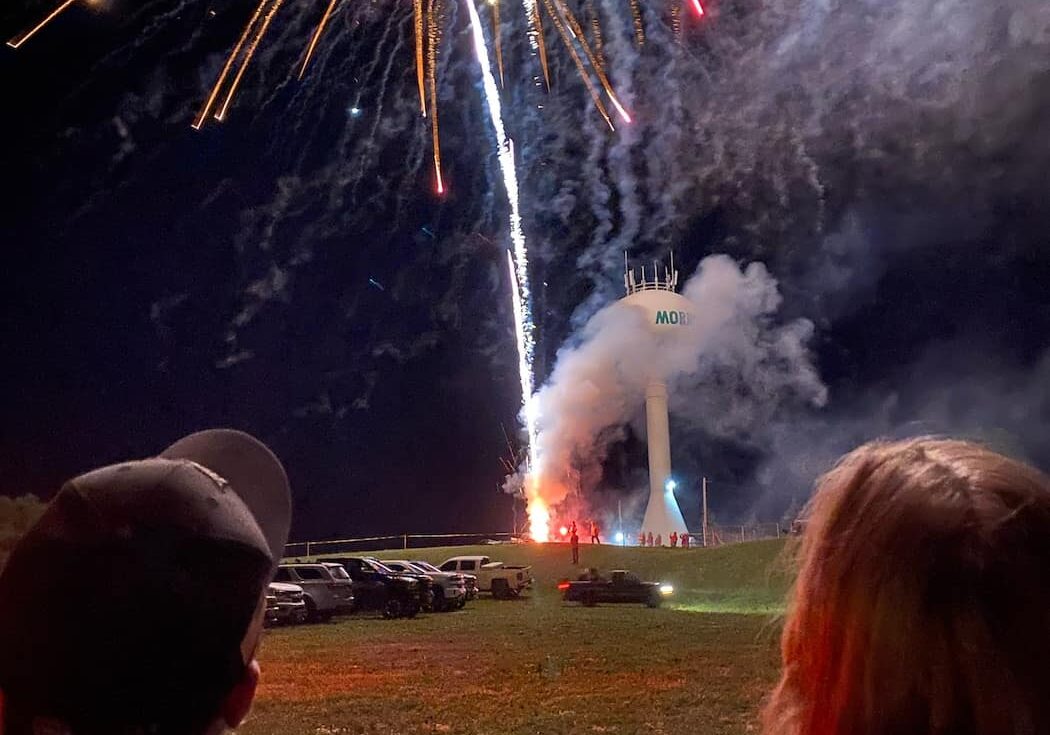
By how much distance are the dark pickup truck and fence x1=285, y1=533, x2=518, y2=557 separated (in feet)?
49.5

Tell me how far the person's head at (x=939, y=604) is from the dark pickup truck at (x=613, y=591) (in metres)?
19.6

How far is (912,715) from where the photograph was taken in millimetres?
1054

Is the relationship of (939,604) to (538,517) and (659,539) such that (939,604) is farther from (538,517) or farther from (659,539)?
(538,517)

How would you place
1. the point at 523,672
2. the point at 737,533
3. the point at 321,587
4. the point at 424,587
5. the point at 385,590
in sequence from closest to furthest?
1. the point at 523,672
2. the point at 321,587
3. the point at 385,590
4. the point at 424,587
5. the point at 737,533

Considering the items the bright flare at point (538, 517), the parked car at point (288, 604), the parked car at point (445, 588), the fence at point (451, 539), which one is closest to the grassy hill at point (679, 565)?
the fence at point (451, 539)

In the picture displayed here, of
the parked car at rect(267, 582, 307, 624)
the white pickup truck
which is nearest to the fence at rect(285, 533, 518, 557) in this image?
the white pickup truck

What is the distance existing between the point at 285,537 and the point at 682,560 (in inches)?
1034

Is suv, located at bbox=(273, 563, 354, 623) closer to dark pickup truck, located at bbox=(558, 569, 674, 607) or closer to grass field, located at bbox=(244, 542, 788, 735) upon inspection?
grass field, located at bbox=(244, 542, 788, 735)

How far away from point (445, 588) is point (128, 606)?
18225 mm

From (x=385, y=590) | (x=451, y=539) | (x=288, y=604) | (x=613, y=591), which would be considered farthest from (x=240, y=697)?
(x=451, y=539)

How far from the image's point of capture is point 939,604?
1049 millimetres

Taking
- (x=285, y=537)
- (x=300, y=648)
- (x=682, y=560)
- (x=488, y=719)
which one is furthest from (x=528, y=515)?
(x=285, y=537)

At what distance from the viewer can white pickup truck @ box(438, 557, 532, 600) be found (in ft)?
70.7

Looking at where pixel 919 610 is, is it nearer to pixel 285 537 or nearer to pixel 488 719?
pixel 285 537
